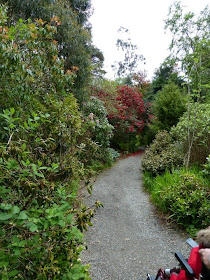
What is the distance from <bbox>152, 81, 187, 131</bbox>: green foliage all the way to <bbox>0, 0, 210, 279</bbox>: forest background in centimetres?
5

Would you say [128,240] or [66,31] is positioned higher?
[66,31]

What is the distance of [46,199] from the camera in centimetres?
131

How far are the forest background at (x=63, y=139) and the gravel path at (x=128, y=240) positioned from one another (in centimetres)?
33

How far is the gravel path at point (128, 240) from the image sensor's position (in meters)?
2.37

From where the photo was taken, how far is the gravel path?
237 centimetres

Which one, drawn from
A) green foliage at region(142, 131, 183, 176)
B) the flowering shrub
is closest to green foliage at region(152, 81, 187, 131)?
the flowering shrub

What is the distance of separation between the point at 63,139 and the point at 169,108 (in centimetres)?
787

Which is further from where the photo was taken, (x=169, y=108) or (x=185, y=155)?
(x=169, y=108)

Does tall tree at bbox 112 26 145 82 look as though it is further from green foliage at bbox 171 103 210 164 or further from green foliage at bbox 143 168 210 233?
green foliage at bbox 143 168 210 233

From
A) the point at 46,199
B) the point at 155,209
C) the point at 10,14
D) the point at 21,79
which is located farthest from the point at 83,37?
the point at 46,199

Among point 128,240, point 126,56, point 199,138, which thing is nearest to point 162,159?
point 199,138

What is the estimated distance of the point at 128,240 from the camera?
9.61 feet

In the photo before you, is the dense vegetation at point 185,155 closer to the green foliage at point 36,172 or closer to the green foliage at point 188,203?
the green foliage at point 188,203

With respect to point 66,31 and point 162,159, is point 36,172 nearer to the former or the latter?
point 162,159
